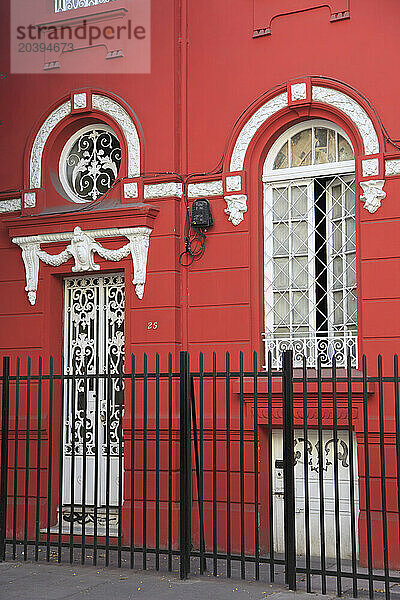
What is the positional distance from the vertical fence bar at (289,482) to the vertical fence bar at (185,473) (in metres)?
0.98

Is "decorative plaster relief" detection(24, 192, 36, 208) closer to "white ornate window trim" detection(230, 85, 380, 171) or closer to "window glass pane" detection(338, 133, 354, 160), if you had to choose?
"white ornate window trim" detection(230, 85, 380, 171)

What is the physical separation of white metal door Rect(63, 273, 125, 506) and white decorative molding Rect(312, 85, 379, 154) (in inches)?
129

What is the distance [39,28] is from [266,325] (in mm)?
5029

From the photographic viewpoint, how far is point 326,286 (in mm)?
9500

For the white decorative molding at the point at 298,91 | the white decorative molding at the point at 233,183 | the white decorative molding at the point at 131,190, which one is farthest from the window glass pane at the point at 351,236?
→ the white decorative molding at the point at 131,190

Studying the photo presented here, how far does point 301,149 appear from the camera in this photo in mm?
9781

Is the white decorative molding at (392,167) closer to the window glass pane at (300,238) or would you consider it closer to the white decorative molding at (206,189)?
the window glass pane at (300,238)

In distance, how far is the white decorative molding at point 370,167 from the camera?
895 cm

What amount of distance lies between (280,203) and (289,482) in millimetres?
3597

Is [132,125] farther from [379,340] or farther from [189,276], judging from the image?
[379,340]

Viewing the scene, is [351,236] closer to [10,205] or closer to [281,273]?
[281,273]

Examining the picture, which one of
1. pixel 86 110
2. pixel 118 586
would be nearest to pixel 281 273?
pixel 86 110

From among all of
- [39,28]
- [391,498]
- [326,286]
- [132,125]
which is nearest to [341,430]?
[391,498]

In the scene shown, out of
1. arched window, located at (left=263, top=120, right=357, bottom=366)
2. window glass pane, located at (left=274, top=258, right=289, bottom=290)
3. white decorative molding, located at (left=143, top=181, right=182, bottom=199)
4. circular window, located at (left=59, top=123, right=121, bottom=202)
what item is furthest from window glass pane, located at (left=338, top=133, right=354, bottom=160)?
circular window, located at (left=59, top=123, right=121, bottom=202)
